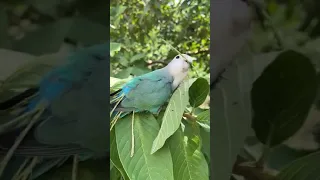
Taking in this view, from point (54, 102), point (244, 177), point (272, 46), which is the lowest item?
point (244, 177)

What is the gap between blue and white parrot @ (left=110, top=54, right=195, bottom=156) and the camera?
0.81 metres

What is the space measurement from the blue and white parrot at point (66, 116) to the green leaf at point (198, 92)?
0.21 metres

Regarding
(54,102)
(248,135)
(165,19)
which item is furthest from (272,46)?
(54,102)

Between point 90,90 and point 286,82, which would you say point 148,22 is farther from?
point 286,82

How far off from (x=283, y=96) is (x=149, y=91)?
0.96 ft

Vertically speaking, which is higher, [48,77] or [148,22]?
[148,22]

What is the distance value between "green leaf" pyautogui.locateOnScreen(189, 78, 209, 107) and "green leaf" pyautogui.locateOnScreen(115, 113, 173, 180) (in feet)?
0.34

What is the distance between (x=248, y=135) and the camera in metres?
0.71

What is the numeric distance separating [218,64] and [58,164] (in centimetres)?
37

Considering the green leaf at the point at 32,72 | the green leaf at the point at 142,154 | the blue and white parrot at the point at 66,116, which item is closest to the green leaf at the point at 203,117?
the green leaf at the point at 142,154

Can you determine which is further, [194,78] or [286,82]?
[194,78]

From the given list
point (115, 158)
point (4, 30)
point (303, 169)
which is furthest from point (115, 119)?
point (303, 169)

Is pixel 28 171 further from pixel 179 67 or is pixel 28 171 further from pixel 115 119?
pixel 179 67

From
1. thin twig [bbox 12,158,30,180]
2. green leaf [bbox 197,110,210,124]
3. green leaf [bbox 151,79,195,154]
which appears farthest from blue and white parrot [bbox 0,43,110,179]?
green leaf [bbox 197,110,210,124]
